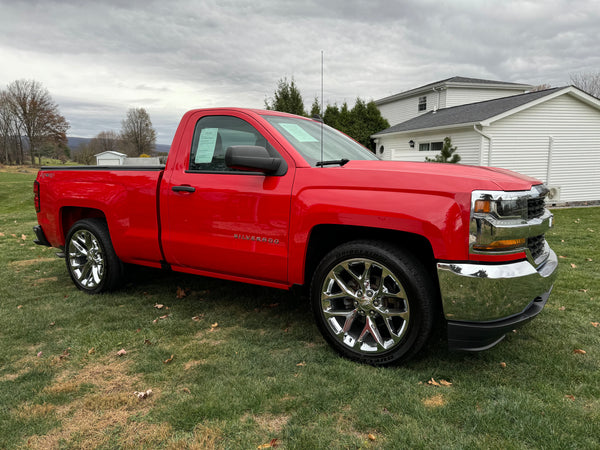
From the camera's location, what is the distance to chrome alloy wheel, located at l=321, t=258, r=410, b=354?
302cm

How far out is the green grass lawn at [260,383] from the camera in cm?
238

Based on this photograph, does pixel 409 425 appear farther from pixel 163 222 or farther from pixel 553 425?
pixel 163 222

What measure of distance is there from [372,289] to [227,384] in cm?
118

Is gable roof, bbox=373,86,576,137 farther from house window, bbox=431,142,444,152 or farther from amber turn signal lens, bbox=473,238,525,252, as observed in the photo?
amber turn signal lens, bbox=473,238,525,252

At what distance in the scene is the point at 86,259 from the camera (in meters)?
5.01

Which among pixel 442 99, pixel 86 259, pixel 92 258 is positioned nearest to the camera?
pixel 92 258

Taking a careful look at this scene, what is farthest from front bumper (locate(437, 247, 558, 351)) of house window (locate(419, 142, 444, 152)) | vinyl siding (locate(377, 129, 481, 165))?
house window (locate(419, 142, 444, 152))

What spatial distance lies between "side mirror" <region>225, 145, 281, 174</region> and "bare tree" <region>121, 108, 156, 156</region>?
6531 centimetres

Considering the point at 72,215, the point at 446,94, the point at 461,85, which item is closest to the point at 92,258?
the point at 72,215

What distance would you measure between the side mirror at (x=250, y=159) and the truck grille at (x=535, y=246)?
1.87 metres

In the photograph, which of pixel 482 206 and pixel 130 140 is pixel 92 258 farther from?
pixel 130 140

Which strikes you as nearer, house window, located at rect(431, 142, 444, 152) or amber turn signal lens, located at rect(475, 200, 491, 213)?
amber turn signal lens, located at rect(475, 200, 491, 213)

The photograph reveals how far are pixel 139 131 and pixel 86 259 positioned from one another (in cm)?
7038

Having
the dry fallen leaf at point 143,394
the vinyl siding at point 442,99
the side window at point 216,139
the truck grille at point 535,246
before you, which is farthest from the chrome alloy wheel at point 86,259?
the vinyl siding at point 442,99
